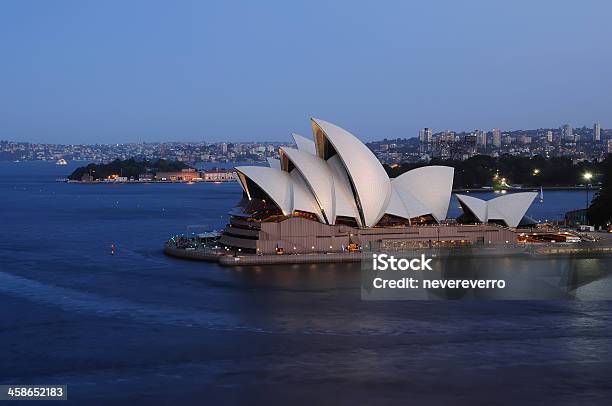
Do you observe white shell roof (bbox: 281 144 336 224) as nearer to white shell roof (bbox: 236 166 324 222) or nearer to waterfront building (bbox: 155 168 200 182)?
white shell roof (bbox: 236 166 324 222)

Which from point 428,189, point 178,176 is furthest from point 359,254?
point 178,176

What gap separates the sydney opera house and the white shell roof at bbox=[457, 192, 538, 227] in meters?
1.10

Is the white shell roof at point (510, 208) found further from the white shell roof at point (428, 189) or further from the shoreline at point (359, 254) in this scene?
the shoreline at point (359, 254)

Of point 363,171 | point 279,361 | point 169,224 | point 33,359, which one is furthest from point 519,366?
point 169,224

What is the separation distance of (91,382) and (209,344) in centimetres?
295

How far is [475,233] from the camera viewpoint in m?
29.9

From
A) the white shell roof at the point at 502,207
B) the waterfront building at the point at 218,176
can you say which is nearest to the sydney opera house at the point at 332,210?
the white shell roof at the point at 502,207

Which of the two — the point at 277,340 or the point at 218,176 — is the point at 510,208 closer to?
the point at 277,340

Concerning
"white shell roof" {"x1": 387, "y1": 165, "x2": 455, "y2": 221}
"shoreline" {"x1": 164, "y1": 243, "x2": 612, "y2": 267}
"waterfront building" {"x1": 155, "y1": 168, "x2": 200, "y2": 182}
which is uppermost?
"white shell roof" {"x1": 387, "y1": 165, "x2": 455, "y2": 221}

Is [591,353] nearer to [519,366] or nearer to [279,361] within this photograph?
[519,366]

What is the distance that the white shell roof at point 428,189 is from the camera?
30469 mm

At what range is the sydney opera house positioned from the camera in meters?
28.0

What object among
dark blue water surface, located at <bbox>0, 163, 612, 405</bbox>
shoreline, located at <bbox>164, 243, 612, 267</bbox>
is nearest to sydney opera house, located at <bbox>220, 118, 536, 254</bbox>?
shoreline, located at <bbox>164, 243, 612, 267</bbox>

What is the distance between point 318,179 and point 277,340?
1188cm
